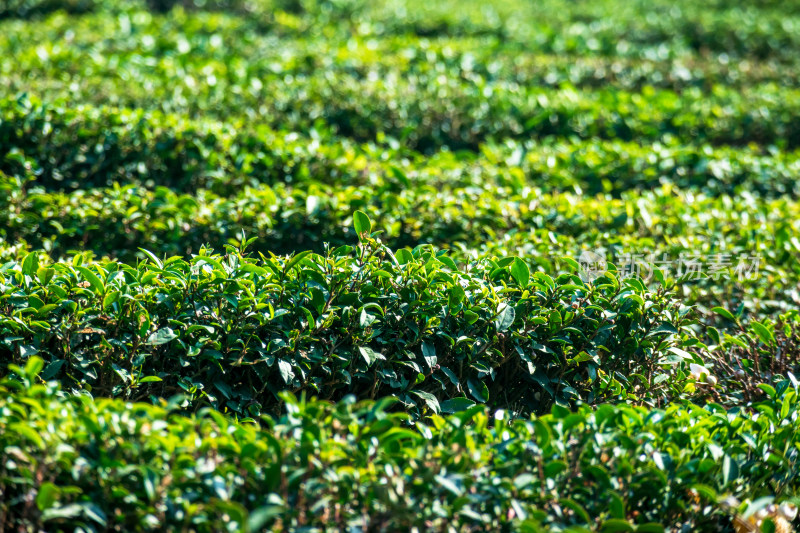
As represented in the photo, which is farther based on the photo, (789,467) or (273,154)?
(273,154)

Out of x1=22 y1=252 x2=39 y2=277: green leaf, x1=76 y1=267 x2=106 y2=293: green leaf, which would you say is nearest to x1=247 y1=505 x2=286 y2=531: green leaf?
x1=76 y1=267 x2=106 y2=293: green leaf

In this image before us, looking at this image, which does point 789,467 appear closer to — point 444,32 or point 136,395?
point 136,395

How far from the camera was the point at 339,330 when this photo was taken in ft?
9.71

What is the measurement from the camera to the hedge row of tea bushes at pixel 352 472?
1967 mm

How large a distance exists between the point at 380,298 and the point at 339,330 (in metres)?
0.21

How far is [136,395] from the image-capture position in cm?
287

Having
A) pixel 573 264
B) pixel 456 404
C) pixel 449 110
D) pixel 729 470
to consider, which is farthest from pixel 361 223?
pixel 449 110

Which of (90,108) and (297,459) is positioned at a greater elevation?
(90,108)

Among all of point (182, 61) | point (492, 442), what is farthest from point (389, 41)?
point (492, 442)

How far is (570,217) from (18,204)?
3.20 meters

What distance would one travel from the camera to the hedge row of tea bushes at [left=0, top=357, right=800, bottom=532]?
1.97m

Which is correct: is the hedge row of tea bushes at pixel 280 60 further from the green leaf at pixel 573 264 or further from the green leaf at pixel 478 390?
the green leaf at pixel 478 390

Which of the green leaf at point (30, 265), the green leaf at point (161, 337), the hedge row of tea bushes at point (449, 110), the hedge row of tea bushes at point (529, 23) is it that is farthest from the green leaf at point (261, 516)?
the hedge row of tea bushes at point (529, 23)

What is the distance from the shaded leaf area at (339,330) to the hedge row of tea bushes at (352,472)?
506 mm
